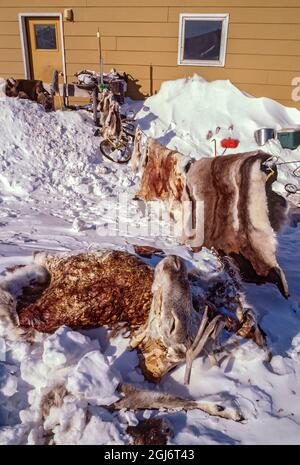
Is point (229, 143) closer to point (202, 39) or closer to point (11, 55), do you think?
point (202, 39)

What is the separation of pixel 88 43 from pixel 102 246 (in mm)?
7081

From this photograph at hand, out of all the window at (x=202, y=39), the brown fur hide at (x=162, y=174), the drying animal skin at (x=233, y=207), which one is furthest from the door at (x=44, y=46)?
the drying animal skin at (x=233, y=207)

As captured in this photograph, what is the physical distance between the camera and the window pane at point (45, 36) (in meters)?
9.27

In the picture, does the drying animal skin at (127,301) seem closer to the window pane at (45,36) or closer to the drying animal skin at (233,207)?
the drying animal skin at (233,207)

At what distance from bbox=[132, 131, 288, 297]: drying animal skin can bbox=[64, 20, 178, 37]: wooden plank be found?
549cm

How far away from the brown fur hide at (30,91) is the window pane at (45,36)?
72.9 inches

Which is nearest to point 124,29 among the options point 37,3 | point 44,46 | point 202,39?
point 202,39

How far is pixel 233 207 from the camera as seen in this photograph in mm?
3924

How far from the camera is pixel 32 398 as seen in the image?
2.47 metres

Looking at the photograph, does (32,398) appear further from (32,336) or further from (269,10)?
(269,10)

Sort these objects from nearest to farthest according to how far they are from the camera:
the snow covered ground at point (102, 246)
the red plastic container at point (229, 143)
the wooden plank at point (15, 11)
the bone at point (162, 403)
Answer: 1. the snow covered ground at point (102, 246)
2. the bone at point (162, 403)
3. the red plastic container at point (229, 143)
4. the wooden plank at point (15, 11)

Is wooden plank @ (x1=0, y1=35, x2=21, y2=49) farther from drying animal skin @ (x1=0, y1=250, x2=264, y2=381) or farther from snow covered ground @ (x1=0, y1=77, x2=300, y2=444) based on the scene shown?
drying animal skin @ (x1=0, y1=250, x2=264, y2=381)

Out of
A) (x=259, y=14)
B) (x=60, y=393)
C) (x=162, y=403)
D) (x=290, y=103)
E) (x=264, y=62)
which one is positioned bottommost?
(x=162, y=403)

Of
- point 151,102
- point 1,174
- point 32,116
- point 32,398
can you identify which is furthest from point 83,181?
point 32,398
